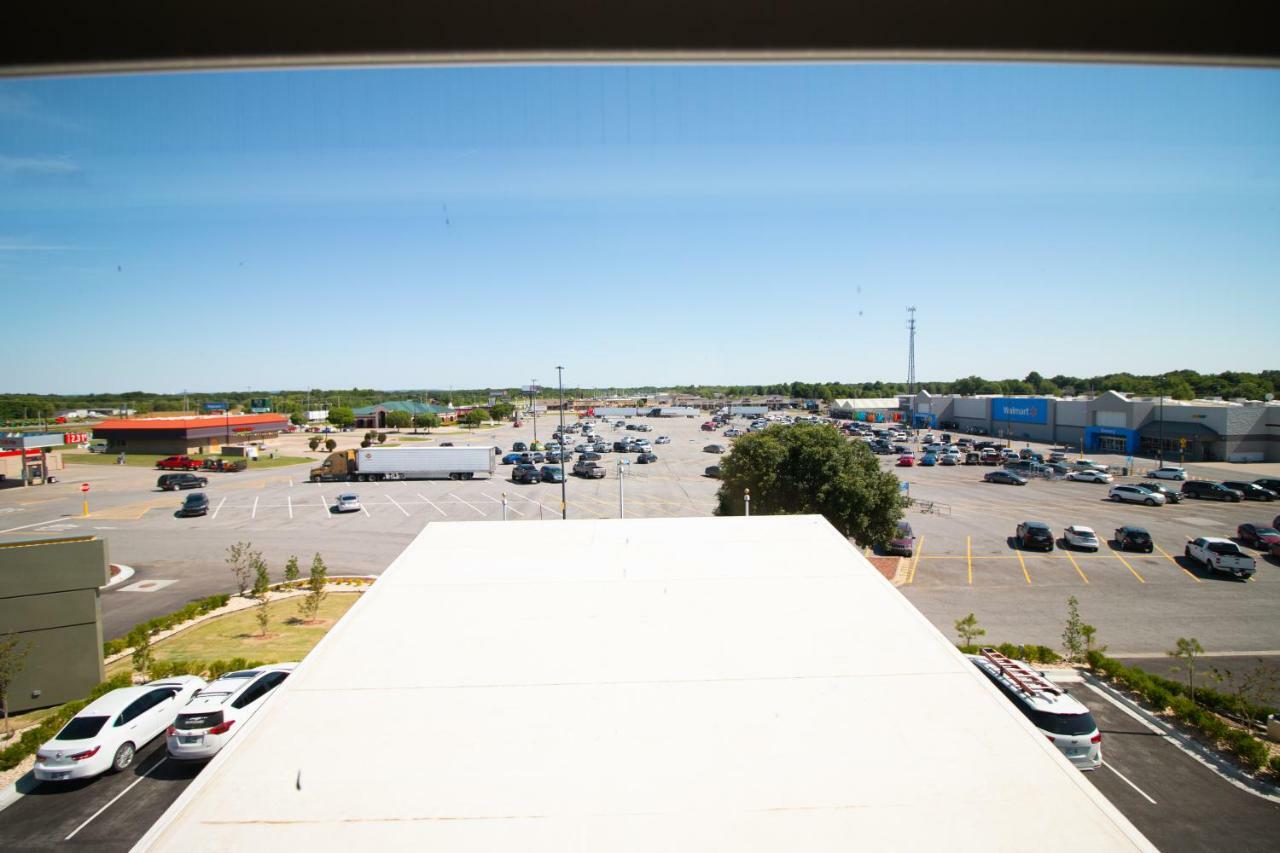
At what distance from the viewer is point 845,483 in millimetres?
17562

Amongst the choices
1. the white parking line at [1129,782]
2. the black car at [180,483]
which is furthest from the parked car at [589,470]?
the white parking line at [1129,782]

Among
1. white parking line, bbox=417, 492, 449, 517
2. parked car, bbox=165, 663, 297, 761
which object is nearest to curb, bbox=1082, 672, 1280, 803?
parked car, bbox=165, 663, 297, 761

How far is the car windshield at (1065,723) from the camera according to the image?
829 centimetres

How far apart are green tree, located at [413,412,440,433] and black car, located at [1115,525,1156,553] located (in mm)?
69745

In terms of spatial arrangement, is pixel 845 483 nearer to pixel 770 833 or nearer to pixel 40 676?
pixel 770 833

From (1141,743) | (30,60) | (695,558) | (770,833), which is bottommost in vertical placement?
(1141,743)

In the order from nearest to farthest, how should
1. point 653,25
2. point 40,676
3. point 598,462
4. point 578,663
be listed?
1. point 653,25
2. point 578,663
3. point 40,676
4. point 598,462

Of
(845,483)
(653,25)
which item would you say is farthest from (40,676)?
(845,483)

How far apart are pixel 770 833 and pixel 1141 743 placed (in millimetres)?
9135

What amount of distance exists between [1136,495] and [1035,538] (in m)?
12.4

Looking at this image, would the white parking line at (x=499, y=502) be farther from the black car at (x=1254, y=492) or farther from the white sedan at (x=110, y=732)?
the black car at (x=1254, y=492)

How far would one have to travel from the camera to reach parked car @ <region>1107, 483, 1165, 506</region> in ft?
88.8

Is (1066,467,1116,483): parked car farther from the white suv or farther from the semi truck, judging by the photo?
the semi truck

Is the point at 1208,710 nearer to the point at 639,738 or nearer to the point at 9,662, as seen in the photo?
the point at 639,738
